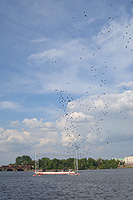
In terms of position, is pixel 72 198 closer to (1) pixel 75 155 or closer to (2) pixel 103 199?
(2) pixel 103 199

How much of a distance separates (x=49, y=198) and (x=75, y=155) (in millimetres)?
124864

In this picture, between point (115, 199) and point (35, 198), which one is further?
point (35, 198)

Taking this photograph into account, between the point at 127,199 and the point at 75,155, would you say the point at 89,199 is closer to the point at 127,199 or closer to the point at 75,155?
the point at 127,199

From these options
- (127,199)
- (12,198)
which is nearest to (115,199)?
(127,199)

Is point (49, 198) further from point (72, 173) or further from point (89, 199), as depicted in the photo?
point (72, 173)

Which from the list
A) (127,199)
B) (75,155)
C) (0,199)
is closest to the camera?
(127,199)

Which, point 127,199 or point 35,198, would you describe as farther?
point 35,198

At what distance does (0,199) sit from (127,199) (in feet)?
93.9

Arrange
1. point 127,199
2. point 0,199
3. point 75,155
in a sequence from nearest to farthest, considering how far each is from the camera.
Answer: point 127,199 → point 0,199 → point 75,155

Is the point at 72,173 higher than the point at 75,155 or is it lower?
lower

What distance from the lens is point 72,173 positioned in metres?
193

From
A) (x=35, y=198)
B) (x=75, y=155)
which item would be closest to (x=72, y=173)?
(x=75, y=155)

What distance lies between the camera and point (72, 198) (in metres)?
62.3

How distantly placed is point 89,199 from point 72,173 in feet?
451
